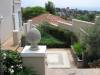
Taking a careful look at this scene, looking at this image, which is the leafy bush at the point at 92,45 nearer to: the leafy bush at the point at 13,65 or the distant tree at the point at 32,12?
the leafy bush at the point at 13,65

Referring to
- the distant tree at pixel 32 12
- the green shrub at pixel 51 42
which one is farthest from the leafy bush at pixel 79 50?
the distant tree at pixel 32 12

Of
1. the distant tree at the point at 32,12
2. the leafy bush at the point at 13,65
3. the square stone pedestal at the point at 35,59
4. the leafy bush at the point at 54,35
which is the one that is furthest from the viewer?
the distant tree at the point at 32,12

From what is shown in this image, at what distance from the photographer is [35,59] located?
21.4ft

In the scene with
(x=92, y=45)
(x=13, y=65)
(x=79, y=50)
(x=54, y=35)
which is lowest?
(x=54, y=35)

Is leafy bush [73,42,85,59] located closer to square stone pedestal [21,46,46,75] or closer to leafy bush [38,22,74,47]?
leafy bush [38,22,74,47]

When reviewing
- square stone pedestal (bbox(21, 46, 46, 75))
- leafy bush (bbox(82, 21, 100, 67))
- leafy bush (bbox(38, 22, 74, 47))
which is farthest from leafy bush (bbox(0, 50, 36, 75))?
leafy bush (bbox(38, 22, 74, 47))

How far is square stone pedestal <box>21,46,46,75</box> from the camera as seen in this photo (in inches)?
255

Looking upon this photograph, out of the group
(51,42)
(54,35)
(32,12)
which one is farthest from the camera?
(32,12)

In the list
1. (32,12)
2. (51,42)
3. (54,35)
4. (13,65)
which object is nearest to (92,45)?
(51,42)

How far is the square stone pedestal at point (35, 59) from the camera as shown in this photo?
6480 mm

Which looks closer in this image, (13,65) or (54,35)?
(13,65)

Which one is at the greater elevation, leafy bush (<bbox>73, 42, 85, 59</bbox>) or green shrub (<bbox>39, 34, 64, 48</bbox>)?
leafy bush (<bbox>73, 42, 85, 59</bbox>)

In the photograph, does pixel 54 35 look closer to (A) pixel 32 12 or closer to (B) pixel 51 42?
(B) pixel 51 42

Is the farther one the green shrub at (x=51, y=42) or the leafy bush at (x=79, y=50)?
the green shrub at (x=51, y=42)
